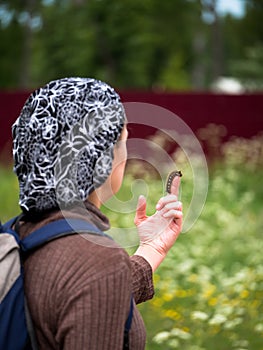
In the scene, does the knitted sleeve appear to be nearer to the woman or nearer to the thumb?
the thumb

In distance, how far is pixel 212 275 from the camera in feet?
17.9

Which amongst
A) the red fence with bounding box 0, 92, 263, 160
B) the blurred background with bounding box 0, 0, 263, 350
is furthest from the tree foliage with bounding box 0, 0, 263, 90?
the red fence with bounding box 0, 92, 263, 160

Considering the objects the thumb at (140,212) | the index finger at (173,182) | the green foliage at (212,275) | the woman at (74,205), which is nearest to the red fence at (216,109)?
the green foliage at (212,275)

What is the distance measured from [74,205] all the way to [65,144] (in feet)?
0.43

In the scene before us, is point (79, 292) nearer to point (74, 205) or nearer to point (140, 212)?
point (74, 205)

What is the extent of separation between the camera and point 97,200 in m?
1.72

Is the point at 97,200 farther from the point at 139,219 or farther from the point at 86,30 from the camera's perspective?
the point at 86,30

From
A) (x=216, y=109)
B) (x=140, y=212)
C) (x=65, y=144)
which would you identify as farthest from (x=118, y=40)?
(x=65, y=144)

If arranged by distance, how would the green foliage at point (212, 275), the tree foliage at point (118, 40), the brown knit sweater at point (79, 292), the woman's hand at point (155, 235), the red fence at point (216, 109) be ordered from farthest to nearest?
1. the tree foliage at point (118, 40)
2. the red fence at point (216, 109)
3. the green foliage at point (212, 275)
4. the woman's hand at point (155, 235)
5. the brown knit sweater at point (79, 292)

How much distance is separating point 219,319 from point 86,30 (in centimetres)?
2184

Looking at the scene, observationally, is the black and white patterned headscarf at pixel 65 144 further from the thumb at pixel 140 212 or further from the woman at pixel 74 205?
the thumb at pixel 140 212

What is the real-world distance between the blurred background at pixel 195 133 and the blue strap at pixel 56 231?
0.41m

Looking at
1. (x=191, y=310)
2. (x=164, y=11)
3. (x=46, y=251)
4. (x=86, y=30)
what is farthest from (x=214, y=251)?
(x=164, y=11)

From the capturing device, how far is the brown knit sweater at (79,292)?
1.54 meters
